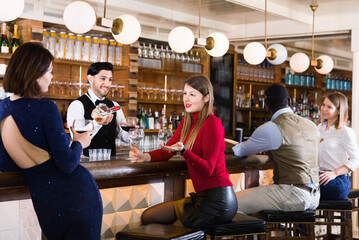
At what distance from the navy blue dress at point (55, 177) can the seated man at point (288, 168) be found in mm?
1434

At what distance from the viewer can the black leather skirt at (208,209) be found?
256cm

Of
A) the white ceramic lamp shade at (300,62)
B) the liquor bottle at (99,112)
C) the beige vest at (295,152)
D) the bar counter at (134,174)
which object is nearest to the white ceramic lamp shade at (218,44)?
the white ceramic lamp shade at (300,62)

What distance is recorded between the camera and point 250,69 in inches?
331

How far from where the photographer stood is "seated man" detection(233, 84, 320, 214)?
310cm

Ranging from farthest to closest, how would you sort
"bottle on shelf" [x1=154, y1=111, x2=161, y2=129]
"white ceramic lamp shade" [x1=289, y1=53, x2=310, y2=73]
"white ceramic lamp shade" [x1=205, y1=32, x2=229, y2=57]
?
"bottle on shelf" [x1=154, y1=111, x2=161, y2=129] → "white ceramic lamp shade" [x1=289, y1=53, x2=310, y2=73] → "white ceramic lamp shade" [x1=205, y1=32, x2=229, y2=57]

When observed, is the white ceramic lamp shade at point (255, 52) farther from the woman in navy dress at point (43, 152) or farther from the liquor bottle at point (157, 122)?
the woman in navy dress at point (43, 152)

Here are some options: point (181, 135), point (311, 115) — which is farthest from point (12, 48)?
point (311, 115)

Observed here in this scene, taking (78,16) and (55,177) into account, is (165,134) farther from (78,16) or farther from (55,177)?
(55,177)

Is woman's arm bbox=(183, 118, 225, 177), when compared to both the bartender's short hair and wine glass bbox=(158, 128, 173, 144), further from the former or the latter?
the bartender's short hair

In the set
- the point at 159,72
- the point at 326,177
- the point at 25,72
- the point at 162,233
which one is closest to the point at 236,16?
the point at 159,72

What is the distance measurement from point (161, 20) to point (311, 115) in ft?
14.1

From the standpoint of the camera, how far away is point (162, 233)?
2.35 m

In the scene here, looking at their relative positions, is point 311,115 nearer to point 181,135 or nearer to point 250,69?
point 250,69

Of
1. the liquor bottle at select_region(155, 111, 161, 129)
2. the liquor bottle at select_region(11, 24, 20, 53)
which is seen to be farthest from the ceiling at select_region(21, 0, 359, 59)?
the liquor bottle at select_region(155, 111, 161, 129)
